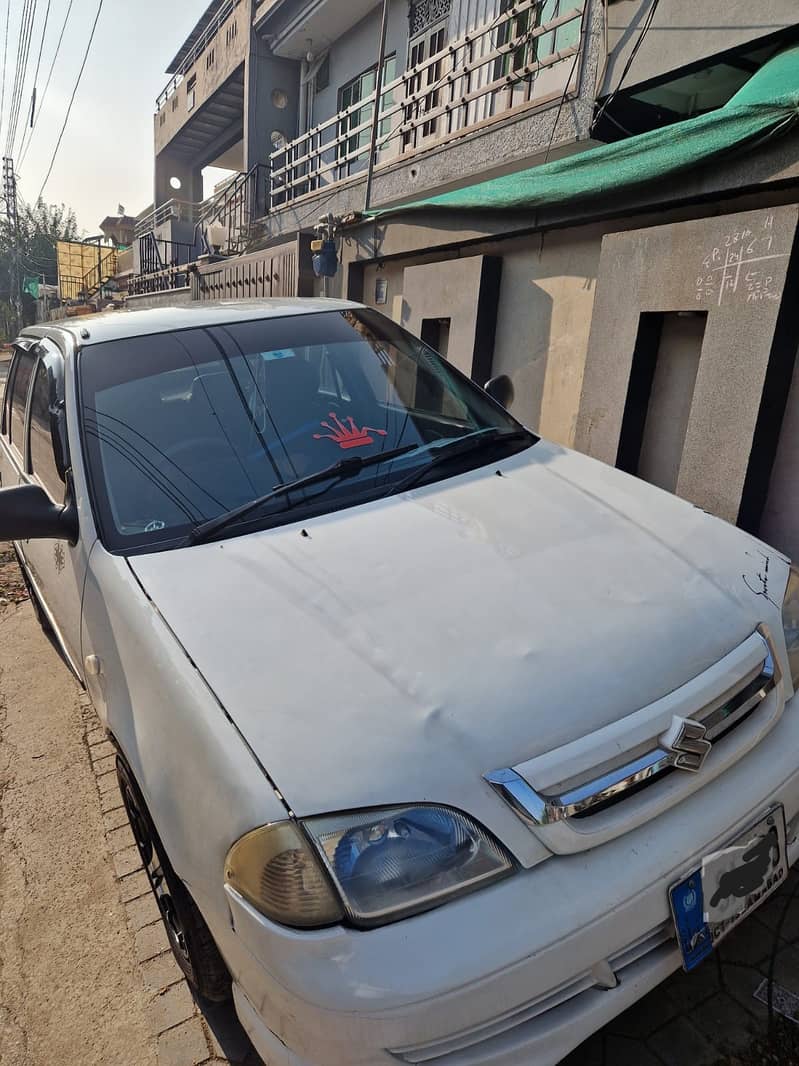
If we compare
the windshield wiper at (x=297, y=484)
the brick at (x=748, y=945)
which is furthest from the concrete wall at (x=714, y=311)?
the brick at (x=748, y=945)

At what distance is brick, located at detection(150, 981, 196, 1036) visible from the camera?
1.87m

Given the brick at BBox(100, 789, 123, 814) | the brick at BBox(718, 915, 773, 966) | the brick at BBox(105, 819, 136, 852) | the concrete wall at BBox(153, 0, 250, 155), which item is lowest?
the brick at BBox(100, 789, 123, 814)

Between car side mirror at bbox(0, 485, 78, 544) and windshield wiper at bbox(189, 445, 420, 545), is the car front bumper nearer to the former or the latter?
windshield wiper at bbox(189, 445, 420, 545)

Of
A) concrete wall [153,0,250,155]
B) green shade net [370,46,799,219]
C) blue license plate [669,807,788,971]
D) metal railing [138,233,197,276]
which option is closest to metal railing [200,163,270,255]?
concrete wall [153,0,250,155]

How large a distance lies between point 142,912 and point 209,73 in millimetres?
21551

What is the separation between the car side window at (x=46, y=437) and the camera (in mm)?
2455

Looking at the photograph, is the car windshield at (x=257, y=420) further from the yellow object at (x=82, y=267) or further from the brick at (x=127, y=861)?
the yellow object at (x=82, y=267)

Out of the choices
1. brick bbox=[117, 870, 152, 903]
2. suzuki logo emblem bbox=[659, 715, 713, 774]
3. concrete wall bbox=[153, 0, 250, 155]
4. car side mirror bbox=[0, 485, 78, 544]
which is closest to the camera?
suzuki logo emblem bbox=[659, 715, 713, 774]

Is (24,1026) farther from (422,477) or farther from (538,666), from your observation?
(422,477)

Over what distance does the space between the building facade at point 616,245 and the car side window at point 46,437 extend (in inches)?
141

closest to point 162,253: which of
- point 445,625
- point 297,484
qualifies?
point 297,484

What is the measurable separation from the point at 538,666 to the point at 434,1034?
727 millimetres

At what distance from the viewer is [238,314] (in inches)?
114

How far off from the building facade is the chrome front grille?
2.68 m
